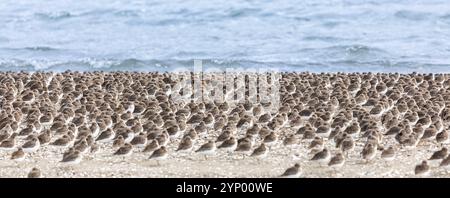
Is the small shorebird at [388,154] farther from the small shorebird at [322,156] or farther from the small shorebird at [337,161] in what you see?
the small shorebird at [322,156]

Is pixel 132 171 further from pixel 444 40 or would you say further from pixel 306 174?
pixel 444 40

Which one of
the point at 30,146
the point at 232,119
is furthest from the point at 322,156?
the point at 30,146

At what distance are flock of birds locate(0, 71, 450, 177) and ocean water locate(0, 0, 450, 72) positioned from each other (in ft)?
38.4

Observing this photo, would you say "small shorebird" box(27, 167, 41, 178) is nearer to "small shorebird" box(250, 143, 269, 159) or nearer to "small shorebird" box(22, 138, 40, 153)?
"small shorebird" box(22, 138, 40, 153)

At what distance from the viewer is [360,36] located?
41.8 meters

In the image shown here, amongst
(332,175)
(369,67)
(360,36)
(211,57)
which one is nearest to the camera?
(332,175)

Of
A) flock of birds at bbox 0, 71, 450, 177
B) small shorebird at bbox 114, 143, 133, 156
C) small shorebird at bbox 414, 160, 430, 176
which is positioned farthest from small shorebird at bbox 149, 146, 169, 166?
small shorebird at bbox 414, 160, 430, 176

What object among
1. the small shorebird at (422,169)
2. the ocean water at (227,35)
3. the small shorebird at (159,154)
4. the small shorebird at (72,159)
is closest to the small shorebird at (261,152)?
the small shorebird at (159,154)

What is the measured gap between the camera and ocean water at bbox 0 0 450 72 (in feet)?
117

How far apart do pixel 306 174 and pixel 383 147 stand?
1823 mm

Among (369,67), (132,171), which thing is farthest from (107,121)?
(369,67)

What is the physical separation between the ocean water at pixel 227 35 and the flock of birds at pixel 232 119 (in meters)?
11.7
